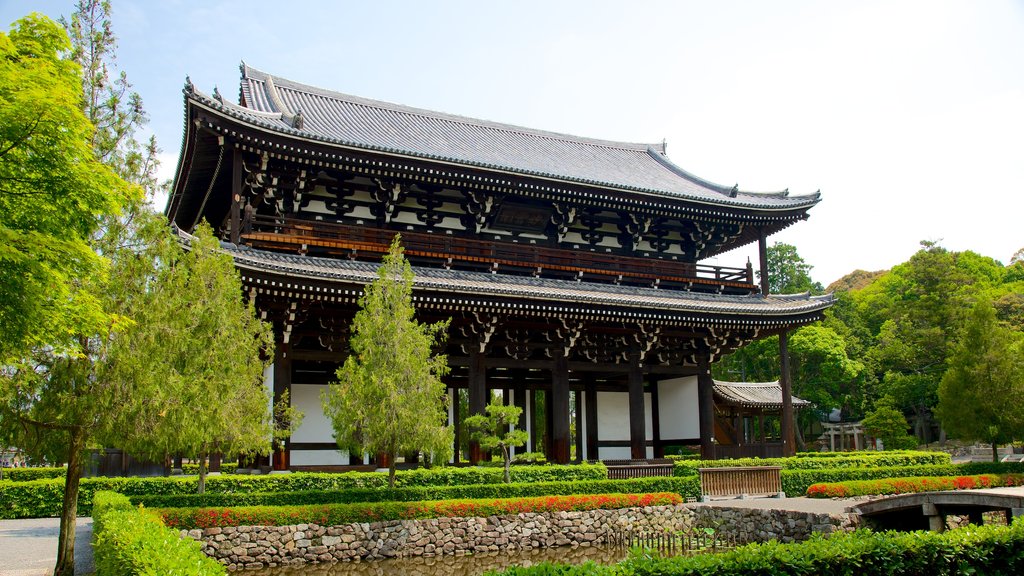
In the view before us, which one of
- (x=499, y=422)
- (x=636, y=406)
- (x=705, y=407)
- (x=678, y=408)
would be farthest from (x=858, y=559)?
(x=678, y=408)

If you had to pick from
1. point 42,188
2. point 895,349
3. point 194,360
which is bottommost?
point 194,360

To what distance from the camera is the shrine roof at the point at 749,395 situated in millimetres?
36719

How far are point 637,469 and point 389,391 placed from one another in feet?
33.0

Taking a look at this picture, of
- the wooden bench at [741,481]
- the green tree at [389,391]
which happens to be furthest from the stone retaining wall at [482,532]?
the wooden bench at [741,481]

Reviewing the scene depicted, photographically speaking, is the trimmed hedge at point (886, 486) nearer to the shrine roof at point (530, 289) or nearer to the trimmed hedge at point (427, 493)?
the trimmed hedge at point (427, 493)

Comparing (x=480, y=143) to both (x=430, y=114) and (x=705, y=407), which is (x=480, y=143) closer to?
(x=430, y=114)

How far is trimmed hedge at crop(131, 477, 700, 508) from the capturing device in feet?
58.2

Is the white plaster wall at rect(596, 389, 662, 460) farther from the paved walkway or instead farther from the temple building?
the paved walkway

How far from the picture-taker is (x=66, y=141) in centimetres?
922

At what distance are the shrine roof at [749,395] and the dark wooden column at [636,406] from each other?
33.9 feet

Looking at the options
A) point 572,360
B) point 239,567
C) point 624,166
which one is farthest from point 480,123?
point 239,567

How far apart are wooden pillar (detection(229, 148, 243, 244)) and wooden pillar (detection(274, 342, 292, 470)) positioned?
3.74 metres

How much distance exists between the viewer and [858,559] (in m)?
10.3

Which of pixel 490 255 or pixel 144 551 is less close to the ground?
pixel 490 255
